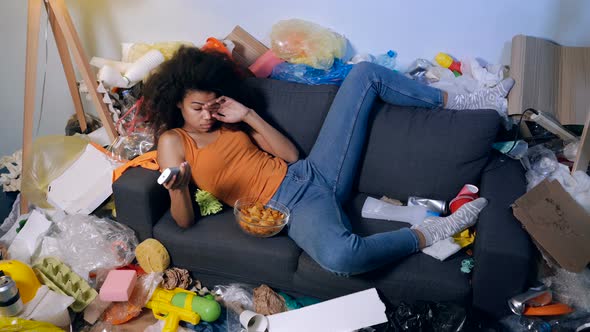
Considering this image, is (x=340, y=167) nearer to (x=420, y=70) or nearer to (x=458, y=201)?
(x=458, y=201)

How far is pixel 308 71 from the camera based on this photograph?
2.26 meters

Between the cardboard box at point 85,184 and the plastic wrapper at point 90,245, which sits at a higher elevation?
the cardboard box at point 85,184

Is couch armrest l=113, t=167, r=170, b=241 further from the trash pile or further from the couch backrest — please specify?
the couch backrest

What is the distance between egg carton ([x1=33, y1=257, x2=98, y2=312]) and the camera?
1.80 meters

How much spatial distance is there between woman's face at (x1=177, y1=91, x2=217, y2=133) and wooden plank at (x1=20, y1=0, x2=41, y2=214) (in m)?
0.77

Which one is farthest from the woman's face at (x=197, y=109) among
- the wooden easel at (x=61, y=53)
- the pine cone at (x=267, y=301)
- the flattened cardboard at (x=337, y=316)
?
the flattened cardboard at (x=337, y=316)

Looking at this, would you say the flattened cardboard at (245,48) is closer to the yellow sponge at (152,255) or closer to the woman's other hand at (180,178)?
the woman's other hand at (180,178)

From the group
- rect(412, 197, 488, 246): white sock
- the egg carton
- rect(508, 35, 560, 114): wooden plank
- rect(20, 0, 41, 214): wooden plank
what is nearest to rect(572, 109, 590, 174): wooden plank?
rect(508, 35, 560, 114): wooden plank

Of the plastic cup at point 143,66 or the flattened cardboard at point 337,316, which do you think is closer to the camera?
the flattened cardboard at point 337,316

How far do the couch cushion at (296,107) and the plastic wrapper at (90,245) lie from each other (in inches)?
31.0

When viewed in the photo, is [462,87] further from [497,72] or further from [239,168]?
[239,168]

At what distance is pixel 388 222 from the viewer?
1.96 meters

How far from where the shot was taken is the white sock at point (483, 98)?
2012mm

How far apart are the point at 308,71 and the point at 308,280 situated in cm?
100
